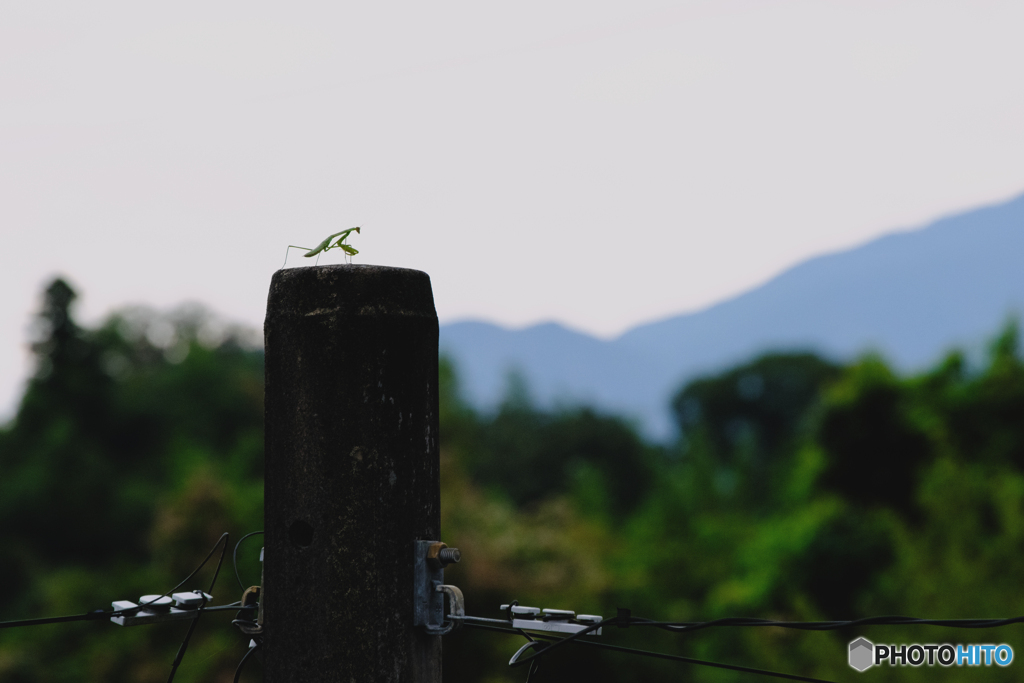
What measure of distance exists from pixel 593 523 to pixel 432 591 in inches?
1223

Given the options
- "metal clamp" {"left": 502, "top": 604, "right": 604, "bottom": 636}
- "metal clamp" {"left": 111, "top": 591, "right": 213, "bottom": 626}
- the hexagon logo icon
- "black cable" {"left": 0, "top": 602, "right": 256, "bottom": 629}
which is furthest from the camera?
the hexagon logo icon

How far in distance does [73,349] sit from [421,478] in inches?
1713

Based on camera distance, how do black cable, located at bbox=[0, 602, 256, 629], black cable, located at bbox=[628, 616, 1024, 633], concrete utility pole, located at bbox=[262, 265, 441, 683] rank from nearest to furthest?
black cable, located at bbox=[628, 616, 1024, 633] → concrete utility pole, located at bbox=[262, 265, 441, 683] → black cable, located at bbox=[0, 602, 256, 629]

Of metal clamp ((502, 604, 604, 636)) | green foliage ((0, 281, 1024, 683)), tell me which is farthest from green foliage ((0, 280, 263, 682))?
metal clamp ((502, 604, 604, 636))

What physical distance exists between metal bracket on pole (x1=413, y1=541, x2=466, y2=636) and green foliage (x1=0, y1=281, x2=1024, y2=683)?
10422mm

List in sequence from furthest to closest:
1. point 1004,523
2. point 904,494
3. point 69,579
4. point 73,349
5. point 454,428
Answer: point 73,349 → point 454,428 → point 69,579 → point 904,494 → point 1004,523

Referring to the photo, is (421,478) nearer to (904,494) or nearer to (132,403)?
(904,494)

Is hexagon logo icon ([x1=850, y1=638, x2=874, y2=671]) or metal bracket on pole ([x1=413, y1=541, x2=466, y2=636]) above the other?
metal bracket on pole ([x1=413, y1=541, x2=466, y2=636])

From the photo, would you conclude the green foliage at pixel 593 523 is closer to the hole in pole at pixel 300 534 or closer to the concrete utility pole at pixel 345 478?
the concrete utility pole at pixel 345 478

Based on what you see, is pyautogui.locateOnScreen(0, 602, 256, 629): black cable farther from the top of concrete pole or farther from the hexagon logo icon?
the hexagon logo icon

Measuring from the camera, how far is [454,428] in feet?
112

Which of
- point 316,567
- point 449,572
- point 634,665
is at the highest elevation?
point 316,567

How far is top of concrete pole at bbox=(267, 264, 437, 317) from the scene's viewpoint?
2947 mm

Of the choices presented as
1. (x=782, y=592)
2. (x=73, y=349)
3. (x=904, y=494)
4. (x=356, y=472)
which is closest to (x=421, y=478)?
(x=356, y=472)
